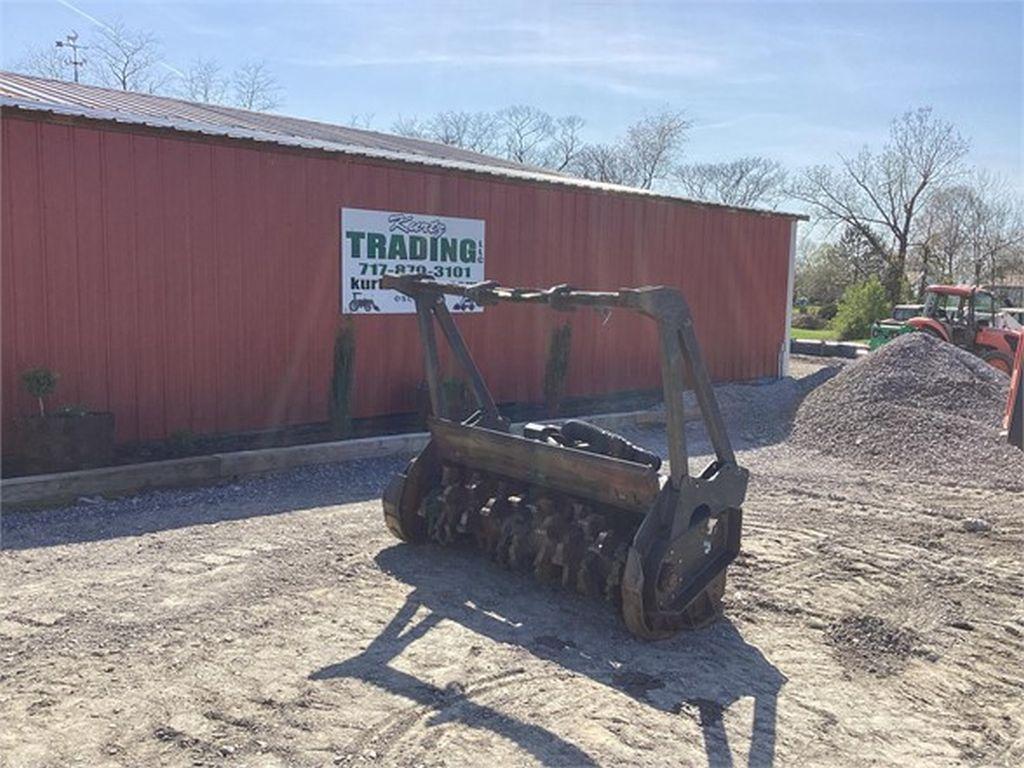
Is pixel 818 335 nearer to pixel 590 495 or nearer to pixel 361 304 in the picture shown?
pixel 361 304

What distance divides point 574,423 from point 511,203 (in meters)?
6.59

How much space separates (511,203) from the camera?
36.8 ft

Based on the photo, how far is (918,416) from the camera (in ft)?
32.5

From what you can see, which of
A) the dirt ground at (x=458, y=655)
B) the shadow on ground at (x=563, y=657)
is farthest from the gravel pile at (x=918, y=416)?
the shadow on ground at (x=563, y=657)

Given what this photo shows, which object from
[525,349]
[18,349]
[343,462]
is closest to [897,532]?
[343,462]

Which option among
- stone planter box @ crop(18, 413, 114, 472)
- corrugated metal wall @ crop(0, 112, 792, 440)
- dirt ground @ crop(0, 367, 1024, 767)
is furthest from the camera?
corrugated metal wall @ crop(0, 112, 792, 440)

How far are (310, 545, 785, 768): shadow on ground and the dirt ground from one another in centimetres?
1

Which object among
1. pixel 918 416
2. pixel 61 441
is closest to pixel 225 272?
pixel 61 441

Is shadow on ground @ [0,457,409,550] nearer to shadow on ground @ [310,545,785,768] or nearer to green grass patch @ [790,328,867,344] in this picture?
shadow on ground @ [310,545,785,768]

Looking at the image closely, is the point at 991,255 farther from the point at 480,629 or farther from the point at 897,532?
the point at 480,629

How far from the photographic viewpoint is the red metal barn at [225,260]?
24.7 ft

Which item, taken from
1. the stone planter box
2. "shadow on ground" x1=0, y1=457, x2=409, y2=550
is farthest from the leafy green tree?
the stone planter box

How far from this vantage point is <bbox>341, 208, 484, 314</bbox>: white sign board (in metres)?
9.70

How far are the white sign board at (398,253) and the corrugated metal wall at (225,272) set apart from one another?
0.13 m
